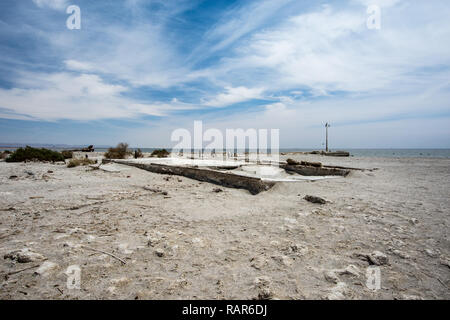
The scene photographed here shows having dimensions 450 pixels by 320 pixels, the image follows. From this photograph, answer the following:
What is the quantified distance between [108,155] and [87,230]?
16.9 m

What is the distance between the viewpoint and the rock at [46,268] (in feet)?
6.57

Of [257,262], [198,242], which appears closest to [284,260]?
[257,262]

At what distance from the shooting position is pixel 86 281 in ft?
6.31

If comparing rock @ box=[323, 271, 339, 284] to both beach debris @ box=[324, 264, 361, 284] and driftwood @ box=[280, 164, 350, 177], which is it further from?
driftwood @ box=[280, 164, 350, 177]

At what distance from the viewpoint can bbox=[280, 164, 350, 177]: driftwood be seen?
8892 mm

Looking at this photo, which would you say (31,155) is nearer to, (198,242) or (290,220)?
(198,242)

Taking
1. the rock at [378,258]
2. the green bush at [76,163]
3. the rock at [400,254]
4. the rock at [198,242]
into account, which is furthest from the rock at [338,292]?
the green bush at [76,163]

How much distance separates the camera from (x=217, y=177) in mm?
7777

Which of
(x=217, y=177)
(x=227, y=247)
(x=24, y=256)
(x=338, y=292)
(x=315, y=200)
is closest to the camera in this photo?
(x=338, y=292)

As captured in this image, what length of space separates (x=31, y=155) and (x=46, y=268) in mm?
17492

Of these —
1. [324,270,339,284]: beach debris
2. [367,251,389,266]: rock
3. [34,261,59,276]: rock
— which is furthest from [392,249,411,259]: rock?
[34,261,59,276]: rock

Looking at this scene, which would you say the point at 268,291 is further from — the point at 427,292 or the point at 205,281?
the point at 427,292
